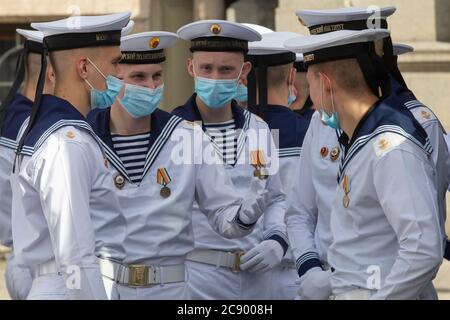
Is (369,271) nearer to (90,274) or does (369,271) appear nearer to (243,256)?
(90,274)

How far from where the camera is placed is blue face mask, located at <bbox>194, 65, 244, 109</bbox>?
25.1 feet

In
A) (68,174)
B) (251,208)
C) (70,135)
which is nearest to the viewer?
(68,174)

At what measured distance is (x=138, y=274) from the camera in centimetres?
661

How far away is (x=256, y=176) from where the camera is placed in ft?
22.4

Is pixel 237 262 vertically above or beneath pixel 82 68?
beneath

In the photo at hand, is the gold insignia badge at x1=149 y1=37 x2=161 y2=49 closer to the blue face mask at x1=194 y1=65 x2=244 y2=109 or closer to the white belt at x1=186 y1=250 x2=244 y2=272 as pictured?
the blue face mask at x1=194 y1=65 x2=244 y2=109

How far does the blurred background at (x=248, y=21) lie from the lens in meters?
11.7

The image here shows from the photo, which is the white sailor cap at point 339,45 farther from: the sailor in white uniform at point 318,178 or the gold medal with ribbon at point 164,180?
the gold medal with ribbon at point 164,180

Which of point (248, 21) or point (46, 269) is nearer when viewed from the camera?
point (46, 269)

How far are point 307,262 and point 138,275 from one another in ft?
2.60

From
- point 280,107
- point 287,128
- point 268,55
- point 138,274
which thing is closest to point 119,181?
point 138,274

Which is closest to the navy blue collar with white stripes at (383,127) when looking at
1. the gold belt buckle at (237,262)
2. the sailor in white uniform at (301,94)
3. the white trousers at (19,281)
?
the white trousers at (19,281)

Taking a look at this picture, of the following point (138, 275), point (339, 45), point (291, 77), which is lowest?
point (138, 275)

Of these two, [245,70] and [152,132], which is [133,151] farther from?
[245,70]
